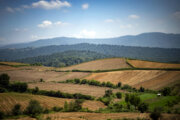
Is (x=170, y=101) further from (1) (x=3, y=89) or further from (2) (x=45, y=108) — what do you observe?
(1) (x=3, y=89)

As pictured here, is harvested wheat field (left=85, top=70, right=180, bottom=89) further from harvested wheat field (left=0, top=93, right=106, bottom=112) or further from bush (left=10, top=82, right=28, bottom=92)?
bush (left=10, top=82, right=28, bottom=92)

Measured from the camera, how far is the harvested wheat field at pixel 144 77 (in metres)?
61.4

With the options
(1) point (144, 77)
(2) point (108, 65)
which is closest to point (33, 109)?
(1) point (144, 77)

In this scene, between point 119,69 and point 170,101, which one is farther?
point 119,69

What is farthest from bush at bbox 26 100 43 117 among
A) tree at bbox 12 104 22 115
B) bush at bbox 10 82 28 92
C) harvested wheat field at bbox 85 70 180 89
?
harvested wheat field at bbox 85 70 180 89

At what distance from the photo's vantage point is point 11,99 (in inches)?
1742

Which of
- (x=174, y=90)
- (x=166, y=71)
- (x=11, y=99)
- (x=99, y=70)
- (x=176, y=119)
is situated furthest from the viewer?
(x=99, y=70)

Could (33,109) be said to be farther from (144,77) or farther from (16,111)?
(144,77)

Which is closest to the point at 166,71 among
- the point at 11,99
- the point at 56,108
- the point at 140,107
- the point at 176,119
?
the point at 140,107

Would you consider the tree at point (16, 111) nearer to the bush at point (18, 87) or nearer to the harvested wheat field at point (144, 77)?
the bush at point (18, 87)

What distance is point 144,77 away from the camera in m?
71.1

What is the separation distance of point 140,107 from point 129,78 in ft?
116

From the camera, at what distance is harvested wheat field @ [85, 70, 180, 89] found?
2416 inches

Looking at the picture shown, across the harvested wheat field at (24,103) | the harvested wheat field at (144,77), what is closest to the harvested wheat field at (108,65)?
the harvested wheat field at (144,77)
